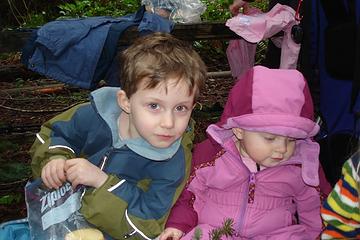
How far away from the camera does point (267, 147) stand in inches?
90.7

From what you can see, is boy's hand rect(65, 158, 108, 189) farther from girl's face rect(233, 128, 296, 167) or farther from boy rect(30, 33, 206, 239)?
girl's face rect(233, 128, 296, 167)

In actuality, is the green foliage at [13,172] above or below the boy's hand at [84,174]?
below

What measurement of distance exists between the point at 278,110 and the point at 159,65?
497 millimetres

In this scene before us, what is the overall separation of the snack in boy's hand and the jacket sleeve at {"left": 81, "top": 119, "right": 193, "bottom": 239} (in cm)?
4

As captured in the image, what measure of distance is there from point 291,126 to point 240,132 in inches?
9.5

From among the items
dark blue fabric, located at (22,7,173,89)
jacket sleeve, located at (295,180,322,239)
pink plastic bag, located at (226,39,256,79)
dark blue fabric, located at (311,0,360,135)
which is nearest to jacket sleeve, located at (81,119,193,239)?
jacket sleeve, located at (295,180,322,239)

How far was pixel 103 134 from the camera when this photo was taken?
2402 millimetres

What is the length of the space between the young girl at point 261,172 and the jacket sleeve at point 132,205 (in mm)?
97

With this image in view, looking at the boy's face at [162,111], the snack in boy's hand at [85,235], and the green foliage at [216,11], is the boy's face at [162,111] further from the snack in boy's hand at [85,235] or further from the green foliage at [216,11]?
the green foliage at [216,11]

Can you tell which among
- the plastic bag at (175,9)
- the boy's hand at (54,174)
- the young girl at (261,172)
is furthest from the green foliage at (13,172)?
the young girl at (261,172)

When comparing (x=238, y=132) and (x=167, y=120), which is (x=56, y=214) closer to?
(x=167, y=120)

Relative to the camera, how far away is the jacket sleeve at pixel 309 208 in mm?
2436

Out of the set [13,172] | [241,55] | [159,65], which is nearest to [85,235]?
[159,65]

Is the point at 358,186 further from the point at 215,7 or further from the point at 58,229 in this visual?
the point at 215,7
